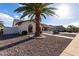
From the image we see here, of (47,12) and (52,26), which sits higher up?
(47,12)

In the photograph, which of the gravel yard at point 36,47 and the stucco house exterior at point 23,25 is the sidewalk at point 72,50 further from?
the stucco house exterior at point 23,25

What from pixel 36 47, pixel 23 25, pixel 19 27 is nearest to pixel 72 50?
pixel 36 47

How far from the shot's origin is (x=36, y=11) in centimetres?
1162

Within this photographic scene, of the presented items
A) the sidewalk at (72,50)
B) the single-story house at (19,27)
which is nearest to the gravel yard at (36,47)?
the sidewalk at (72,50)

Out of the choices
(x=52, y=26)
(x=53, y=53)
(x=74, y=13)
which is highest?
(x=74, y=13)

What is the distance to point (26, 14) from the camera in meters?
11.9

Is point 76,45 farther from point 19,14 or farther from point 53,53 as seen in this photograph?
point 19,14

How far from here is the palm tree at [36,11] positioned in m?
11.3

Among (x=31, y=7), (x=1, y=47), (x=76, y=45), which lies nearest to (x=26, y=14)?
(x=31, y=7)

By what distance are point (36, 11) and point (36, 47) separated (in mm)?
2180

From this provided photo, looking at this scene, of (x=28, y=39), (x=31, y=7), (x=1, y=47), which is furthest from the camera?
(x=31, y=7)

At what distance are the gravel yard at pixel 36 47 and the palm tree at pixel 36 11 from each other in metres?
0.59

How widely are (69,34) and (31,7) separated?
8.99ft

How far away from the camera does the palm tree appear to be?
1131 centimetres
